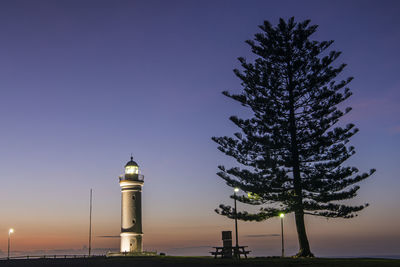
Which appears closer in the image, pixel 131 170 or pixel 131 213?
pixel 131 213

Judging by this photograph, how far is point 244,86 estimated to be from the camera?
2767cm

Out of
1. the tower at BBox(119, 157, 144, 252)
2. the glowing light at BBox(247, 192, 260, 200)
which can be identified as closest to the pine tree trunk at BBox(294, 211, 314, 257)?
the glowing light at BBox(247, 192, 260, 200)

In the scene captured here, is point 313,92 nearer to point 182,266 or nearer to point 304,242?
point 304,242

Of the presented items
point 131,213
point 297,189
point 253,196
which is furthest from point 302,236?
point 131,213

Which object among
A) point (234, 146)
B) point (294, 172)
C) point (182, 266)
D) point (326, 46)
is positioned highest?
point (326, 46)

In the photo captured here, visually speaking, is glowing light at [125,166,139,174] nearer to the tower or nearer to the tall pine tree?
the tower

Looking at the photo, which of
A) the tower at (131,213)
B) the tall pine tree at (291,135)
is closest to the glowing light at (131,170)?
the tower at (131,213)

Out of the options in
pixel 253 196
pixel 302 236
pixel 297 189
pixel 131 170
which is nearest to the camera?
pixel 302 236

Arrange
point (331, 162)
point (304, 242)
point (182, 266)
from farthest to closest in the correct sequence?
1. point (331, 162)
2. point (304, 242)
3. point (182, 266)

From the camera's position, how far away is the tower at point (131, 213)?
4603cm

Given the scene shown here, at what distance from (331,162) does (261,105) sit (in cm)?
540

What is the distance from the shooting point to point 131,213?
4622cm

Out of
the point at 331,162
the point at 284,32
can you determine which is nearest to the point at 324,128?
the point at 331,162

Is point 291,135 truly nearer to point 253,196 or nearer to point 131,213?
point 253,196
